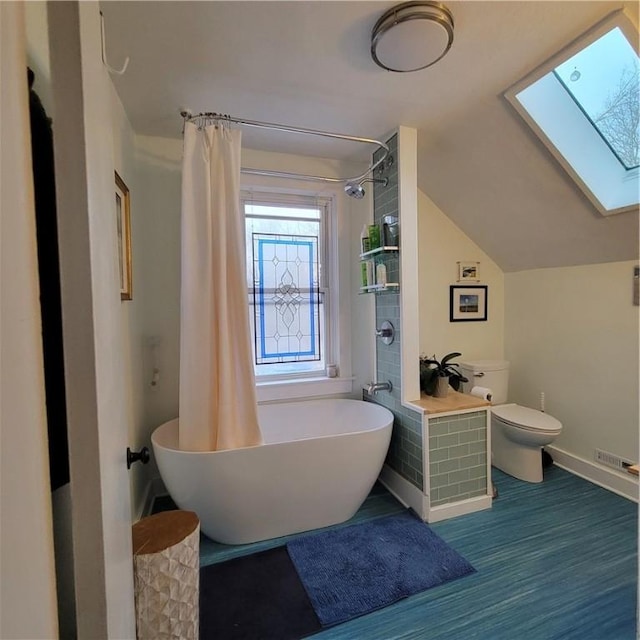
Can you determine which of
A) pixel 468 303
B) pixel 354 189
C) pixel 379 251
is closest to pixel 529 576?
pixel 379 251

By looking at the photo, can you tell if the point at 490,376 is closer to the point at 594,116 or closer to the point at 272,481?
the point at 594,116

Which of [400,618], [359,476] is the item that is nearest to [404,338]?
[359,476]

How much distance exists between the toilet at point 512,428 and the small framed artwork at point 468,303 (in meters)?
0.44

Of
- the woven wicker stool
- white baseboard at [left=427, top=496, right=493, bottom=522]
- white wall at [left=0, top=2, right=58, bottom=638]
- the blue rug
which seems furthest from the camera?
white baseboard at [left=427, top=496, right=493, bottom=522]

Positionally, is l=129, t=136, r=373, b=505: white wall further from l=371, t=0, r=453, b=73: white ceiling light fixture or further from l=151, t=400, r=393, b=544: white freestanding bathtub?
l=371, t=0, r=453, b=73: white ceiling light fixture

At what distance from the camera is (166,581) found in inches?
43.9

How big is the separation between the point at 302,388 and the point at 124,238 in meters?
1.60

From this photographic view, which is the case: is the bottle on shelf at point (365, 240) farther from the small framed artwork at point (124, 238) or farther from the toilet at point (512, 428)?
the small framed artwork at point (124, 238)

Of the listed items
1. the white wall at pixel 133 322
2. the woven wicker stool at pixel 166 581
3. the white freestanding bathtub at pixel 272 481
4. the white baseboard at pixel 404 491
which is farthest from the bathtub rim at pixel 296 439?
the woven wicker stool at pixel 166 581

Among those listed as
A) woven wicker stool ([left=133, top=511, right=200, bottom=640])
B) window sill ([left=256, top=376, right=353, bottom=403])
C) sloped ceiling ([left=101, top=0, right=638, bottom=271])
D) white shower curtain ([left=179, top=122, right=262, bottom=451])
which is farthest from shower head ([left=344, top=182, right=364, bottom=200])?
woven wicker stool ([left=133, top=511, right=200, bottom=640])

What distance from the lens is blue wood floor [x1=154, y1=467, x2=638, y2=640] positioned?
4.40 feet

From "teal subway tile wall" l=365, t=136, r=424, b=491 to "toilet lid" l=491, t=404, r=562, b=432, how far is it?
2.77 ft

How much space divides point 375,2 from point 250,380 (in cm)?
177

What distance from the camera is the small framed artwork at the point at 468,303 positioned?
3.03 m
